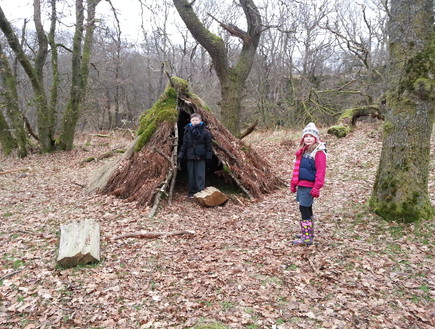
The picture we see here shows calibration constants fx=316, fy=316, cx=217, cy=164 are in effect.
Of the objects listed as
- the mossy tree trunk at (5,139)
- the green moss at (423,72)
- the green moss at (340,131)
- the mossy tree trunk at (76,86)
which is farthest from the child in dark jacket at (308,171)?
the mossy tree trunk at (5,139)

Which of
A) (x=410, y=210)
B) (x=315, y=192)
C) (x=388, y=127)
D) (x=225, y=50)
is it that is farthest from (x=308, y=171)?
(x=225, y=50)

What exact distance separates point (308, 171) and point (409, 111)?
1.69 metres

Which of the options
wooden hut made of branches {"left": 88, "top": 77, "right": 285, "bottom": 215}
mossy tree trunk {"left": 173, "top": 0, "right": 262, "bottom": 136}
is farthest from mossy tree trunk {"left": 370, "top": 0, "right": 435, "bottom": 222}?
mossy tree trunk {"left": 173, "top": 0, "right": 262, "bottom": 136}

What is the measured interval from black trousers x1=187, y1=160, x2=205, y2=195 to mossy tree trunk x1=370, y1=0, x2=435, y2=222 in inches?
134

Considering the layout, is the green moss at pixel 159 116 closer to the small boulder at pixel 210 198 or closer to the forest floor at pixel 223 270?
the forest floor at pixel 223 270

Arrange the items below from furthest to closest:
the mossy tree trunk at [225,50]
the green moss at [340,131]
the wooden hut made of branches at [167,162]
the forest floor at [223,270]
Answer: the green moss at [340,131] → the mossy tree trunk at [225,50] → the wooden hut made of branches at [167,162] → the forest floor at [223,270]

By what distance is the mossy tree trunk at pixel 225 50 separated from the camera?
9711 mm

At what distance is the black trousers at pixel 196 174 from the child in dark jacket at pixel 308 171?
2588 mm

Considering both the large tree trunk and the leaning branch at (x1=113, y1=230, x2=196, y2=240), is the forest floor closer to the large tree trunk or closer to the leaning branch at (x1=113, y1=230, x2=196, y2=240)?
the leaning branch at (x1=113, y1=230, x2=196, y2=240)

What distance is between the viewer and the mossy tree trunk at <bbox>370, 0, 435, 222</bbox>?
4.37 m

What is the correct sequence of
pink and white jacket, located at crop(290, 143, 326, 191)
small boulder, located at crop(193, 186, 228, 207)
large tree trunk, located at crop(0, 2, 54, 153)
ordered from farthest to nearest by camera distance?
large tree trunk, located at crop(0, 2, 54, 153), small boulder, located at crop(193, 186, 228, 207), pink and white jacket, located at crop(290, 143, 326, 191)

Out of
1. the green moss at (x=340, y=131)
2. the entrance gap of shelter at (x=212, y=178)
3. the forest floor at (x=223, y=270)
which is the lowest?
the forest floor at (x=223, y=270)

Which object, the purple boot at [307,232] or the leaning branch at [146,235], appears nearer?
the purple boot at [307,232]

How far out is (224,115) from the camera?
10227 millimetres
